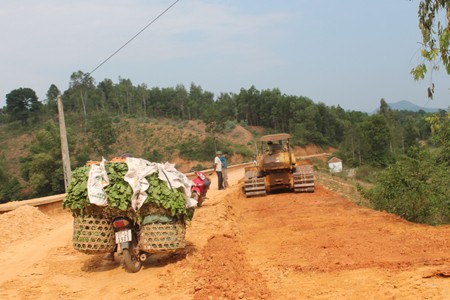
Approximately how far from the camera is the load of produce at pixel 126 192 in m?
6.97

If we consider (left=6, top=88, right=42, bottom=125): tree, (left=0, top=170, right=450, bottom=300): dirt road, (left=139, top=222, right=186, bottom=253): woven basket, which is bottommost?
(left=0, top=170, right=450, bottom=300): dirt road

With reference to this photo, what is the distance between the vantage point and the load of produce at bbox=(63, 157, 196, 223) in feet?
22.9

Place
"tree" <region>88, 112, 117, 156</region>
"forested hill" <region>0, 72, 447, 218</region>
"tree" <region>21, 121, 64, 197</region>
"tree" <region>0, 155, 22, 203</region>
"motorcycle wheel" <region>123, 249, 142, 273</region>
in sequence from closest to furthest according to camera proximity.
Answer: "motorcycle wheel" <region>123, 249, 142, 273</region> < "tree" <region>21, 121, 64, 197</region> < "tree" <region>0, 155, 22, 203</region> < "forested hill" <region>0, 72, 447, 218</region> < "tree" <region>88, 112, 117, 156</region>

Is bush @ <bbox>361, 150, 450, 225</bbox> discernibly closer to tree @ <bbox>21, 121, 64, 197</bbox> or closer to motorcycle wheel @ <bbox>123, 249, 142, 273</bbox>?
motorcycle wheel @ <bbox>123, 249, 142, 273</bbox>

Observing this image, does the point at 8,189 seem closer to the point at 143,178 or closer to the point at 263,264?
the point at 143,178

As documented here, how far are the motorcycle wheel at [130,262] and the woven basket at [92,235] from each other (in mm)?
324

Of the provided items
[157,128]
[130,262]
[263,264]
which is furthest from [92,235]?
[157,128]

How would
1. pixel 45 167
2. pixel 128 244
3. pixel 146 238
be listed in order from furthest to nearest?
1. pixel 45 167
2. pixel 128 244
3. pixel 146 238

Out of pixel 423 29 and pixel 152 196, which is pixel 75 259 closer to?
pixel 152 196

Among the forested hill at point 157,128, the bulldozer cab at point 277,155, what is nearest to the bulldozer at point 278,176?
the bulldozer cab at point 277,155


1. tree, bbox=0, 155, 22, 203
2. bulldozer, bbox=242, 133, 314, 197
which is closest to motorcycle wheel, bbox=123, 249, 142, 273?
bulldozer, bbox=242, 133, 314, 197

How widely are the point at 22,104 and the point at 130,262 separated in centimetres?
8125

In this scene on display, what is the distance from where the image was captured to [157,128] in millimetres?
75562

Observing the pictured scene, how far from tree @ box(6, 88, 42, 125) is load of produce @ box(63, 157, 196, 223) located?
257 ft
